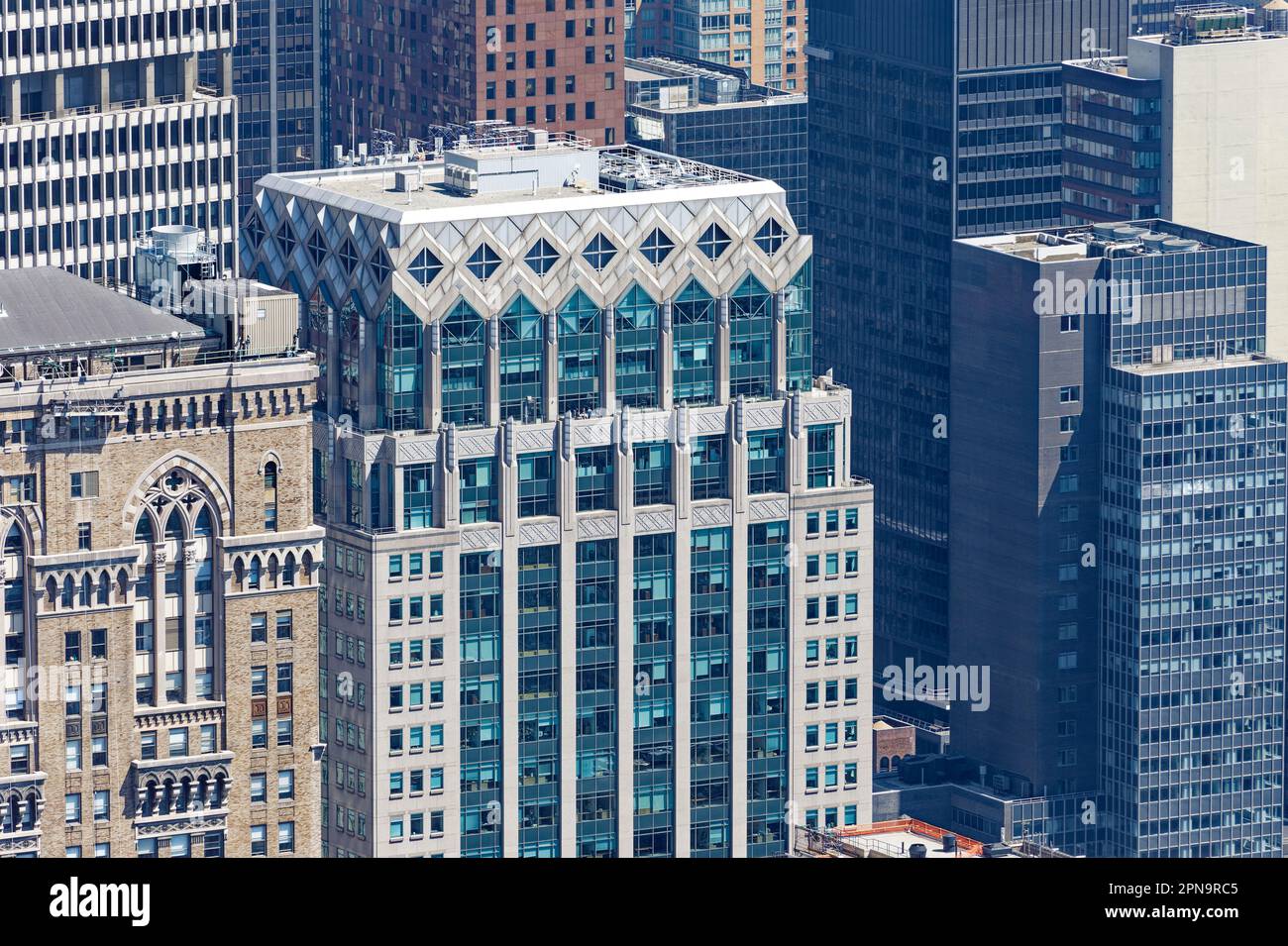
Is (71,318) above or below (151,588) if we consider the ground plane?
above

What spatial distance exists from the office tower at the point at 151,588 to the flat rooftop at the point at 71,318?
7.2 inches

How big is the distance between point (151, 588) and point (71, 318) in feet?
59.6

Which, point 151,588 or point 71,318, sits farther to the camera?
point 71,318

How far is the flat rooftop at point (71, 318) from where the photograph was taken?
185375 mm

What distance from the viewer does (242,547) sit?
607 ft

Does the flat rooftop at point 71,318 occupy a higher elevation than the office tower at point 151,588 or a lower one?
higher

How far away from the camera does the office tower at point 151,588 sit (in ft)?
589

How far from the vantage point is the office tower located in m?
179

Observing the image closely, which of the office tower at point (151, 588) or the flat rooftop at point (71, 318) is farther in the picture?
the flat rooftop at point (71, 318)

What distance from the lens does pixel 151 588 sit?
600ft

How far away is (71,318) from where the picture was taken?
188750 millimetres
